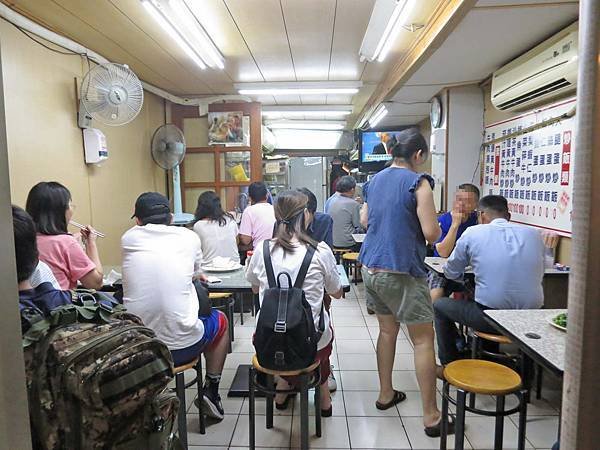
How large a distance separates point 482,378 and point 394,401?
0.87m

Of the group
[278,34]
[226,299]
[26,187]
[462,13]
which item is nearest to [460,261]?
[462,13]

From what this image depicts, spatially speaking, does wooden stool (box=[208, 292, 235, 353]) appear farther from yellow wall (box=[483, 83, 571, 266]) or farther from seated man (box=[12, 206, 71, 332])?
yellow wall (box=[483, 83, 571, 266])

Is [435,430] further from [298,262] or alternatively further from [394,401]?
[298,262]

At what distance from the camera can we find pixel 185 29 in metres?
3.10

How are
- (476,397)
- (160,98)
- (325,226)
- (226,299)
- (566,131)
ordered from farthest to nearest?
(160,98), (226,299), (325,226), (566,131), (476,397)

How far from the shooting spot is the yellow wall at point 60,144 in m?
2.78

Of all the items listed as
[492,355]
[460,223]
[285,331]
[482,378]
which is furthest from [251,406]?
[460,223]

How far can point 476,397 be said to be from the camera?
2719mm

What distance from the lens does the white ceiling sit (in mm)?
2441

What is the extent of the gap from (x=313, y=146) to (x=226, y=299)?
7487mm

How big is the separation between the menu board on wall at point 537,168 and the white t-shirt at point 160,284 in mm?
2378

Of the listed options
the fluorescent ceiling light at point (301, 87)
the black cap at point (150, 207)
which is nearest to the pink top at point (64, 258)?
the black cap at point (150, 207)

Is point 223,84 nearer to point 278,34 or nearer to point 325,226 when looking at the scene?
point 278,34

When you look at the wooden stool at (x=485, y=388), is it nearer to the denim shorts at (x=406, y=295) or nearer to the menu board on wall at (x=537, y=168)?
the denim shorts at (x=406, y=295)
